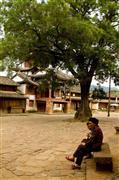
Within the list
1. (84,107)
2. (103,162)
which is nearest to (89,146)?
(103,162)

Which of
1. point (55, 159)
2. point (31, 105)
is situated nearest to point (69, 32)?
point (55, 159)

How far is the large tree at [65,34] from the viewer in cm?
2383

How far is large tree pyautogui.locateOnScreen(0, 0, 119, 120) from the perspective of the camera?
23828 millimetres

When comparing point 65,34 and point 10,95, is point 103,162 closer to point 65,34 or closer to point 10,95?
point 65,34

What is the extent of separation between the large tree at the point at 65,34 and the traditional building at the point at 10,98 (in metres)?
21.4

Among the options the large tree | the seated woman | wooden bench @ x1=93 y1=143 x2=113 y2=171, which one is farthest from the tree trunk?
wooden bench @ x1=93 y1=143 x2=113 y2=171

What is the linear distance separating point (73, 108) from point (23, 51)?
4788 cm

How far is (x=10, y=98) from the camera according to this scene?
50312 mm

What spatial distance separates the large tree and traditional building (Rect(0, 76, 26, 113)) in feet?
70.2

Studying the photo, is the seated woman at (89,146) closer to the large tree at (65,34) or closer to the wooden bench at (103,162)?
the wooden bench at (103,162)

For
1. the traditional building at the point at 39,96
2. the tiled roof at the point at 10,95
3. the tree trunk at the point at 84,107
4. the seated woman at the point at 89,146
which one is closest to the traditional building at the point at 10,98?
the tiled roof at the point at 10,95

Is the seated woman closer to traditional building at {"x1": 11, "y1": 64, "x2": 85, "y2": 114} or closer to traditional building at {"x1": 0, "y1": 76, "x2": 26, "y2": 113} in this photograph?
traditional building at {"x1": 0, "y1": 76, "x2": 26, "y2": 113}

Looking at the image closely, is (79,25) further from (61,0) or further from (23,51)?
(23,51)

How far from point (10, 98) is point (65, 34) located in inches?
1072
